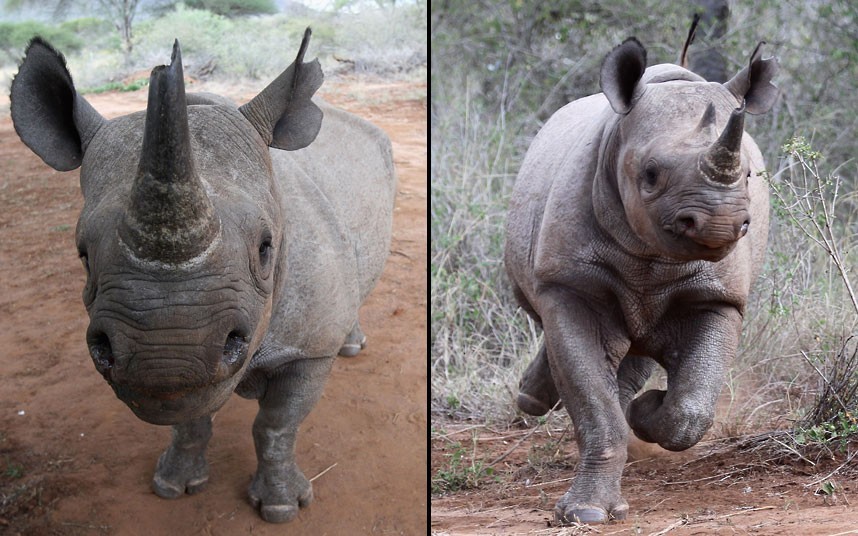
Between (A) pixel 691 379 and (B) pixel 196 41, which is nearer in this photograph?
(A) pixel 691 379

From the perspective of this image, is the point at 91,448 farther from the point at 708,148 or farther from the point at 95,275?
the point at 708,148

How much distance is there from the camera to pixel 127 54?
7527mm

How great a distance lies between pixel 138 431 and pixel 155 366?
2.89 metres

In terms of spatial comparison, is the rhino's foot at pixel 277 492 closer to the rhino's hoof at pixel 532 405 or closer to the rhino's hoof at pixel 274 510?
the rhino's hoof at pixel 274 510

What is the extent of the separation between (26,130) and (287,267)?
3.60ft

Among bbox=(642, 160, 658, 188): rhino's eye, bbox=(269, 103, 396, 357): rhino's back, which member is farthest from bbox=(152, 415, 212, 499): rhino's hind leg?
bbox=(642, 160, 658, 188): rhino's eye

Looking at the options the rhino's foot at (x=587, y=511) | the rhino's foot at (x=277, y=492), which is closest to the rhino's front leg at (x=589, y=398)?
the rhino's foot at (x=587, y=511)

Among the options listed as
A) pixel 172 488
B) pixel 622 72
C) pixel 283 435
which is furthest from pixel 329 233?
pixel 172 488

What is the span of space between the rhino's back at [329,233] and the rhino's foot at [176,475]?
109 centimetres

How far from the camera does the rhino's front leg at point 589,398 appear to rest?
4281mm

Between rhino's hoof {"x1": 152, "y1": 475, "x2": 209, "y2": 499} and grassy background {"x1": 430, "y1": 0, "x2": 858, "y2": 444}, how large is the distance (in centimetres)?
180

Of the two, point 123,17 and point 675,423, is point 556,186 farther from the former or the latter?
point 123,17

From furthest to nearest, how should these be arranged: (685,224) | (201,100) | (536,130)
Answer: (536,130) → (201,100) → (685,224)

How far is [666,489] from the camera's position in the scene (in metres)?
4.98
